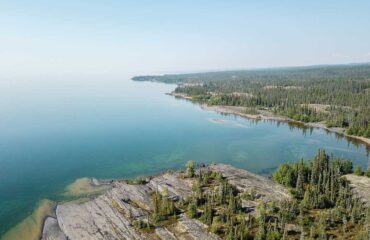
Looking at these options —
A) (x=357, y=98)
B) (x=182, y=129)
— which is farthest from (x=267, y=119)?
(x=357, y=98)

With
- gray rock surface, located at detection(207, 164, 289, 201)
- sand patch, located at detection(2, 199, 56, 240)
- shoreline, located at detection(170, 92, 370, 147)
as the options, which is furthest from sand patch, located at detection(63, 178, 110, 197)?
shoreline, located at detection(170, 92, 370, 147)

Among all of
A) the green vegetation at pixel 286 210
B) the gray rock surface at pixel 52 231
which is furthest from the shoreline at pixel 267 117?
the gray rock surface at pixel 52 231

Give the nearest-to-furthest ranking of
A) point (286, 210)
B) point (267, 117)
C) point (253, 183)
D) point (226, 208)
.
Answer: point (286, 210)
point (226, 208)
point (253, 183)
point (267, 117)

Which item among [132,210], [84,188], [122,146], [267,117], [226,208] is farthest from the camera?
[267,117]

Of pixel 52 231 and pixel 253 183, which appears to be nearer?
pixel 52 231

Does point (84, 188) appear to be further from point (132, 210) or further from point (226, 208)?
point (226, 208)

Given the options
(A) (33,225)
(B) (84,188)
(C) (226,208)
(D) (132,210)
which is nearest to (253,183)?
(C) (226,208)

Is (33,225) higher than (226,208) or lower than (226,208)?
lower
